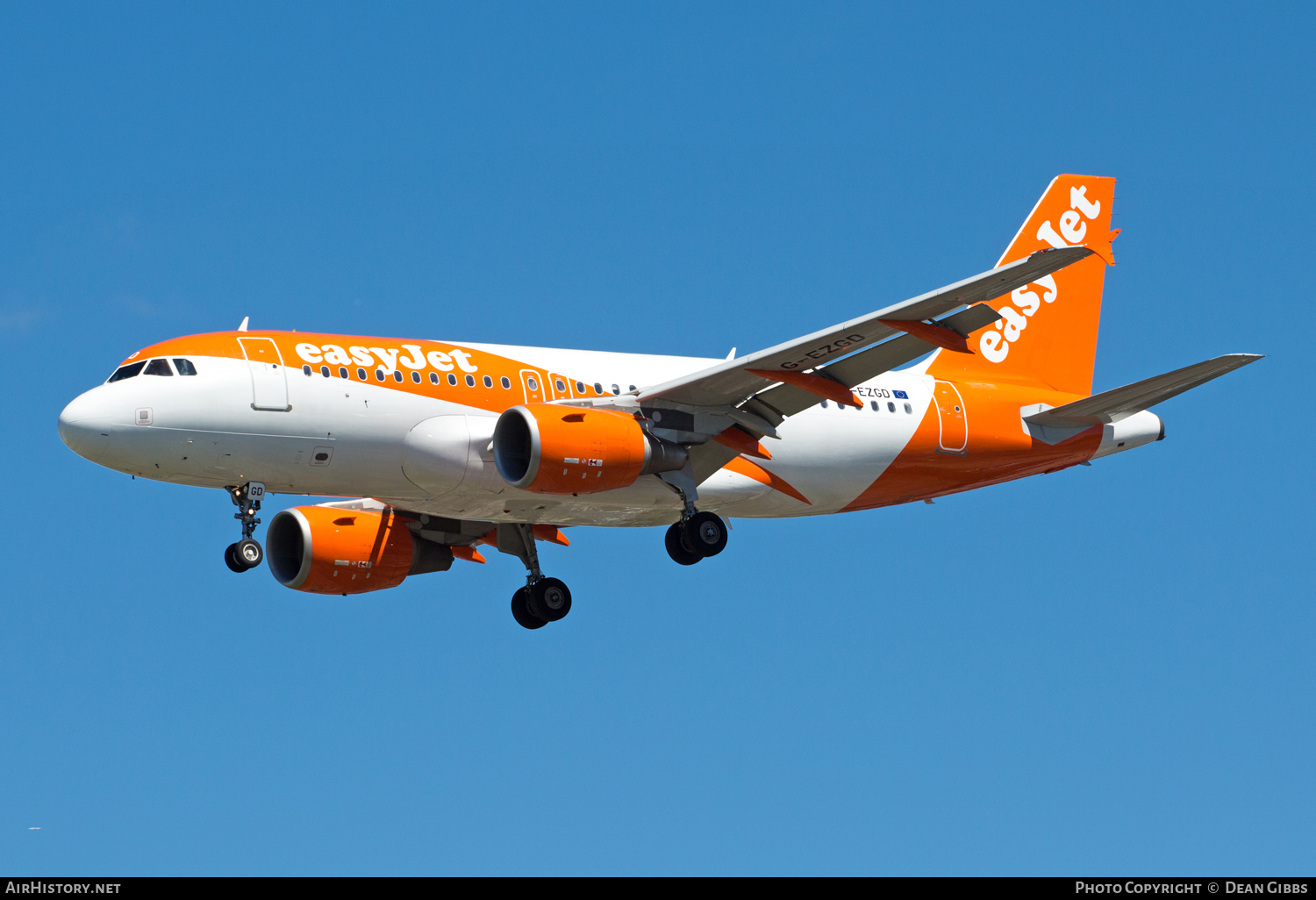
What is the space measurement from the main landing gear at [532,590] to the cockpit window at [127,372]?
374 inches

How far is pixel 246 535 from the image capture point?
103 ft

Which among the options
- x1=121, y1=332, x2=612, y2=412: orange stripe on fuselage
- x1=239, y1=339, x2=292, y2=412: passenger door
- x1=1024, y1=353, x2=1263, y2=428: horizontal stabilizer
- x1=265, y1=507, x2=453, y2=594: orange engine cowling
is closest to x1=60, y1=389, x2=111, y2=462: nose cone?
x1=121, y1=332, x2=612, y2=412: orange stripe on fuselage

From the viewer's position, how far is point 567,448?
3136cm

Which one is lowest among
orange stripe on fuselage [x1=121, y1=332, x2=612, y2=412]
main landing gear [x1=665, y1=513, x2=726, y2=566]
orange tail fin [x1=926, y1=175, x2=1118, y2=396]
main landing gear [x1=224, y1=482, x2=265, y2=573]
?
main landing gear [x1=224, y1=482, x2=265, y2=573]

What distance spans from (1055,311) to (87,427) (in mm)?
21893

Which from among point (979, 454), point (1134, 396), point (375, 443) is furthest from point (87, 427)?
point (1134, 396)

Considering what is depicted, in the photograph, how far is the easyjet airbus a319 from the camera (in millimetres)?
30641

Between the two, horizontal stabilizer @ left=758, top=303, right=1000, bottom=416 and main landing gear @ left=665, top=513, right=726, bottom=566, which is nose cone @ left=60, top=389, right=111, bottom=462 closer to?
main landing gear @ left=665, top=513, right=726, bottom=566

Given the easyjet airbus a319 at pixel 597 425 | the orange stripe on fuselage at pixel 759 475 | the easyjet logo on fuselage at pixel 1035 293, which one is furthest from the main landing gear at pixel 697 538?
the easyjet logo on fuselage at pixel 1035 293

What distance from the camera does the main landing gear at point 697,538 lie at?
111 ft

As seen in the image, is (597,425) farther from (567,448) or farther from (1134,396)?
(1134,396)

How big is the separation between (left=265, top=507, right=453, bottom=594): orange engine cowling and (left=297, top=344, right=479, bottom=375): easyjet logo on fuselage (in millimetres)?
5592

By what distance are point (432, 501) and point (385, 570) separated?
167 inches

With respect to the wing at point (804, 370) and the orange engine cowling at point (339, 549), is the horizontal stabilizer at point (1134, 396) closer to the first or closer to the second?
the wing at point (804, 370)
